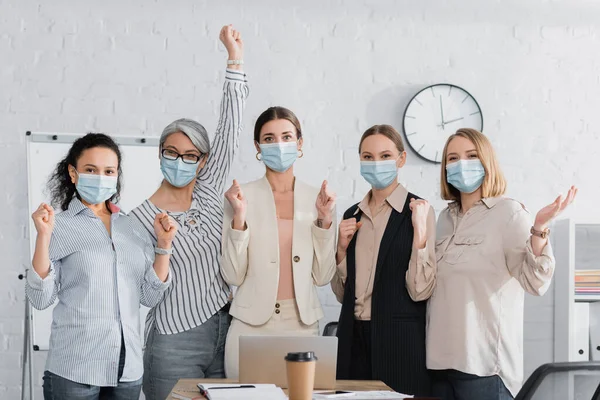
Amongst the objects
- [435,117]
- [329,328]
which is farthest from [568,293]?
[329,328]

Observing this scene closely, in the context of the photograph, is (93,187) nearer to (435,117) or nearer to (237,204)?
(237,204)

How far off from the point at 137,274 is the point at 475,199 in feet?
3.88

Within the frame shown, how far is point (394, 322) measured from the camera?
256 centimetres

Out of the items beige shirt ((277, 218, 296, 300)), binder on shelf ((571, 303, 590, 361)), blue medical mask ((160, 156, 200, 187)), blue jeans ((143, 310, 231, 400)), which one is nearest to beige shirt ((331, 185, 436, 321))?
→ beige shirt ((277, 218, 296, 300))

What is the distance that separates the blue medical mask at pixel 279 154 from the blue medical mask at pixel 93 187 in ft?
1.78

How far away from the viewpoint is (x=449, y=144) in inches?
107

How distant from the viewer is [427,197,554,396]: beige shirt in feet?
8.12

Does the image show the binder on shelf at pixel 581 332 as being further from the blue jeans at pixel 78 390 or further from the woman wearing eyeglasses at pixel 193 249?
the blue jeans at pixel 78 390

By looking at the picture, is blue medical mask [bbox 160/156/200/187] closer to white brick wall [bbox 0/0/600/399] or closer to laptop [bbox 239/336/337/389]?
laptop [bbox 239/336/337/389]

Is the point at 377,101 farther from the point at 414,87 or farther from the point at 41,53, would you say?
the point at 41,53

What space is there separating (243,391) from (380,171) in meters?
1.12

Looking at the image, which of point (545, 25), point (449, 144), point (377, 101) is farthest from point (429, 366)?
point (545, 25)

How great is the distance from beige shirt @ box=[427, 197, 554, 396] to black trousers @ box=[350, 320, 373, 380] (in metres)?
0.20

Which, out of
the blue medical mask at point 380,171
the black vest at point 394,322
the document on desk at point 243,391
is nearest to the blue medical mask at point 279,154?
the blue medical mask at point 380,171
